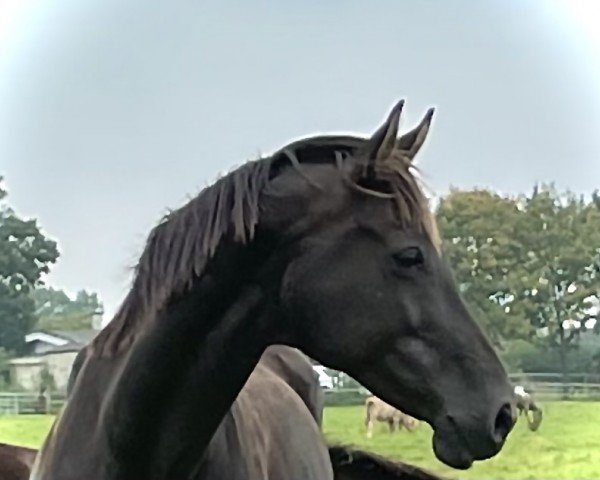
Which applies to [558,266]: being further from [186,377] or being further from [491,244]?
[186,377]

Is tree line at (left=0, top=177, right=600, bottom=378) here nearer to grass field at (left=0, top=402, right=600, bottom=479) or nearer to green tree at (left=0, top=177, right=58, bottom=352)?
green tree at (left=0, top=177, right=58, bottom=352)

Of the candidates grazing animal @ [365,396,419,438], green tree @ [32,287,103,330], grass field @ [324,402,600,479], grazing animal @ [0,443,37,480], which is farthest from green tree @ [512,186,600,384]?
grazing animal @ [0,443,37,480]

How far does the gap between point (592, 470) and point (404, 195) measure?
410 centimetres

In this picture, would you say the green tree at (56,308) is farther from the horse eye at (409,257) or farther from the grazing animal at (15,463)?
the horse eye at (409,257)

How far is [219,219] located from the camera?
144 cm

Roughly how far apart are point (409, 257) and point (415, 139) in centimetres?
21

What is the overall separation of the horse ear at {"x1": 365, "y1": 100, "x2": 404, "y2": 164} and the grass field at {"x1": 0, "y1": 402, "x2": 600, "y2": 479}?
8.29 ft

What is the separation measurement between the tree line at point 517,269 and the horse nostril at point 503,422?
3009 mm

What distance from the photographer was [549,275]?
541 cm

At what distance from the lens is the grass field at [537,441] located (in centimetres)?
417

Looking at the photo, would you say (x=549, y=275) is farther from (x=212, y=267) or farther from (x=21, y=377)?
(x=212, y=267)

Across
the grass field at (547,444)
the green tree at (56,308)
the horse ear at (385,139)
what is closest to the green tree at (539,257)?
the grass field at (547,444)

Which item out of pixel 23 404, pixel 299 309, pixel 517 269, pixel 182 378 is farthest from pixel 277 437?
pixel 517 269

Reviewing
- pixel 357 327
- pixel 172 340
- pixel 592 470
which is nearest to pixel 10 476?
pixel 172 340
